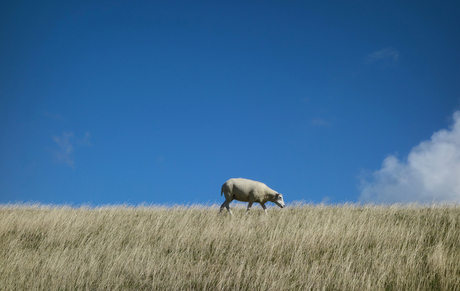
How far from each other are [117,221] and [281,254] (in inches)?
261

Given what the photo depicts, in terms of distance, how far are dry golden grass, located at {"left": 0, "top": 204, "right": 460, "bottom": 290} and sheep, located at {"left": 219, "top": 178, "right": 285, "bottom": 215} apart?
242cm

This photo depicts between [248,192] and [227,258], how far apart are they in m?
5.92

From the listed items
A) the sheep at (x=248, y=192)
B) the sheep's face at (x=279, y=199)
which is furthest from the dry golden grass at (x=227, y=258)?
the sheep's face at (x=279, y=199)

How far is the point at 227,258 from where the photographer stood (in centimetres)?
645

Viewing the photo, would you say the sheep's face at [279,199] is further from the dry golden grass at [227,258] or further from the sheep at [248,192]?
the dry golden grass at [227,258]

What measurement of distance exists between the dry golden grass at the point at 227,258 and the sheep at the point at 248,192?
2.42m

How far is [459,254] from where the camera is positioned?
662 cm

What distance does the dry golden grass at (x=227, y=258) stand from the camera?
5398mm

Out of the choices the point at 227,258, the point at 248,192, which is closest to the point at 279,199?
the point at 248,192

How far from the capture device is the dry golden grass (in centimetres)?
540

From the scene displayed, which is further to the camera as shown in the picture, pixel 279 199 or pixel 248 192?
pixel 279 199

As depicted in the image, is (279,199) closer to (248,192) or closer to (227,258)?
(248,192)

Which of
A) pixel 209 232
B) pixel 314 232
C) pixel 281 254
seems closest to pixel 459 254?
pixel 314 232

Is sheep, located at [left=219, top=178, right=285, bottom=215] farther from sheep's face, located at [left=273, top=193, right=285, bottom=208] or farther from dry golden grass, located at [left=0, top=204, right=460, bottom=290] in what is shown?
dry golden grass, located at [left=0, top=204, right=460, bottom=290]
